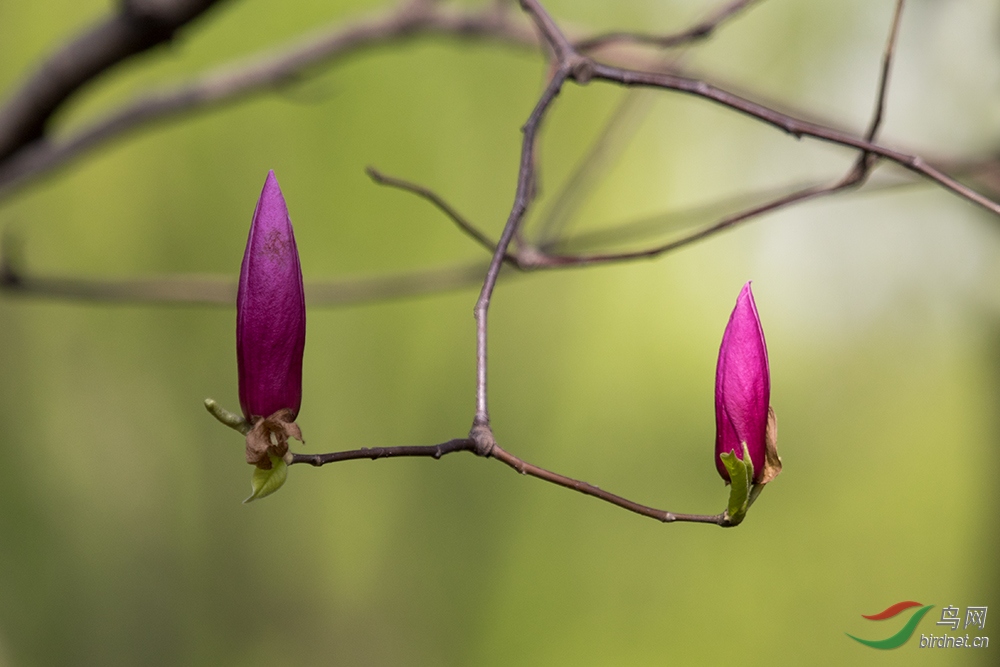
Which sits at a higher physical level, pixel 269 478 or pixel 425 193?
pixel 425 193

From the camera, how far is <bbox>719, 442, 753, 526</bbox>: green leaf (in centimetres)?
40

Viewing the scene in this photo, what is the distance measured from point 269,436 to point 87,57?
21.4 inches

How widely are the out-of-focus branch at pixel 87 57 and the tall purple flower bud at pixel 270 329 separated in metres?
0.42

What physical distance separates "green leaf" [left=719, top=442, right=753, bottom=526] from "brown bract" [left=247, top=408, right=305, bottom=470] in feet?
0.69

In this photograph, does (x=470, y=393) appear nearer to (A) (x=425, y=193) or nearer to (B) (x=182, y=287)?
(B) (x=182, y=287)

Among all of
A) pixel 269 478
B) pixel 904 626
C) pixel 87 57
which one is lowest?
pixel 904 626

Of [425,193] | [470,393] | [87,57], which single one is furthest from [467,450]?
[470,393]

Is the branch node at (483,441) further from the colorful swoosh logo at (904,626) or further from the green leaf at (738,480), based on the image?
the colorful swoosh logo at (904,626)

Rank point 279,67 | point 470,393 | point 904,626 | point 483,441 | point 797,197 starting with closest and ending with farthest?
point 483,441, point 797,197, point 904,626, point 279,67, point 470,393

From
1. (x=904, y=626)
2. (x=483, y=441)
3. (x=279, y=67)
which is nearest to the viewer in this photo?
(x=483, y=441)

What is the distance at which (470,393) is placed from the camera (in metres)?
2.97

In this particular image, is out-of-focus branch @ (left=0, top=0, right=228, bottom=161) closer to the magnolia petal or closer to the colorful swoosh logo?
the magnolia petal

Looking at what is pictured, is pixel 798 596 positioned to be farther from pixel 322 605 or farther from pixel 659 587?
pixel 322 605

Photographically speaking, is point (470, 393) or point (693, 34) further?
point (470, 393)
